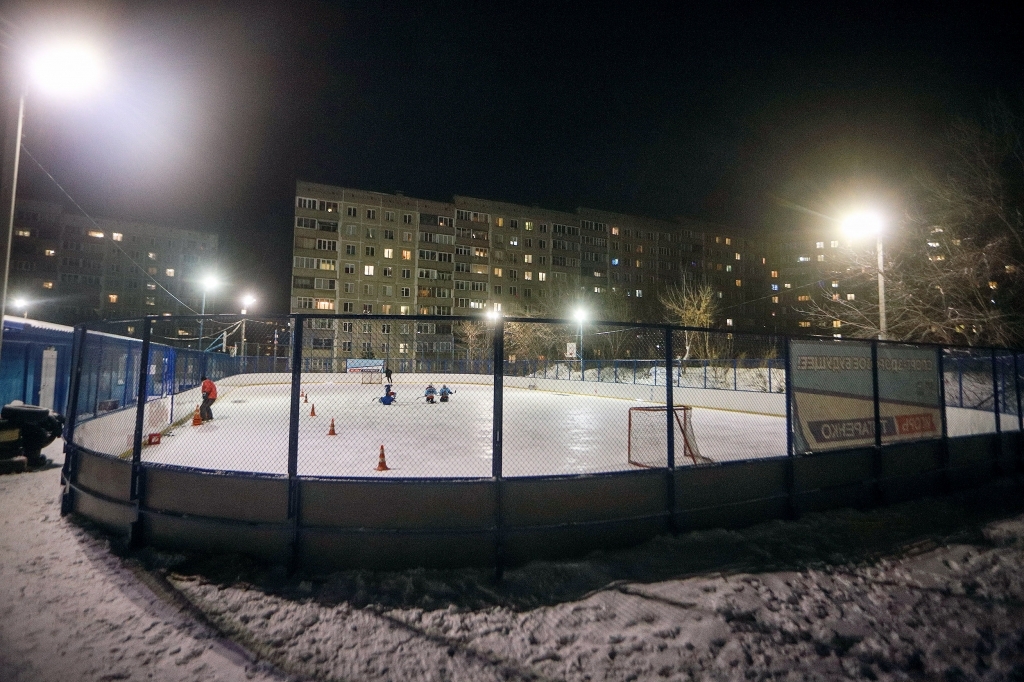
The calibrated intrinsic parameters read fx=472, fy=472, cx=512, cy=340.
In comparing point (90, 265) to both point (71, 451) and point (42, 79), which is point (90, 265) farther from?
point (71, 451)

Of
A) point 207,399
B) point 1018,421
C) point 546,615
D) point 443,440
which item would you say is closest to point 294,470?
point 546,615

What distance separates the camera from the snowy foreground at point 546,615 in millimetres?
3188

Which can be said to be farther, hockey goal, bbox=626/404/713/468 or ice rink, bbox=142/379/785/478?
ice rink, bbox=142/379/785/478

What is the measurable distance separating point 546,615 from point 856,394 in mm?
5905

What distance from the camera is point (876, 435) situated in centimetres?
694

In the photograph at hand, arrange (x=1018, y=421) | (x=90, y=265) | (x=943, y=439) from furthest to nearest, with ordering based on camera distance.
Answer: (x=90, y=265)
(x=1018, y=421)
(x=943, y=439)

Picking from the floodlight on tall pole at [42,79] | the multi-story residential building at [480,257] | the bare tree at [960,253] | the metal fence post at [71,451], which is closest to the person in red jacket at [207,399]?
the floodlight on tall pole at [42,79]

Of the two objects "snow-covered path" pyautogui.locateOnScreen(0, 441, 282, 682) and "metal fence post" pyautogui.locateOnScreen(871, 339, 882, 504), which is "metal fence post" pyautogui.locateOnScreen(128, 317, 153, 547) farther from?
"metal fence post" pyautogui.locateOnScreen(871, 339, 882, 504)

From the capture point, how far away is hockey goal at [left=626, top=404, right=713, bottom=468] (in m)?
8.41

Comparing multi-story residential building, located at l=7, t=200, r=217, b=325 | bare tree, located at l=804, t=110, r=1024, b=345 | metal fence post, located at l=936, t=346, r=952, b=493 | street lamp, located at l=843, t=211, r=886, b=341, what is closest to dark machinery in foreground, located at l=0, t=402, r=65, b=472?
metal fence post, located at l=936, t=346, r=952, b=493

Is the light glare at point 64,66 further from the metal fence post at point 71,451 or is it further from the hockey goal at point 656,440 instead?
the hockey goal at point 656,440

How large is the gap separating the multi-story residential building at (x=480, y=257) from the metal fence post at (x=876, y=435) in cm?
4408

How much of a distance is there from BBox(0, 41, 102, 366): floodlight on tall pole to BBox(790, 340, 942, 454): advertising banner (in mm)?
11322

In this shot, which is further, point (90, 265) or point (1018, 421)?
point (90, 265)
